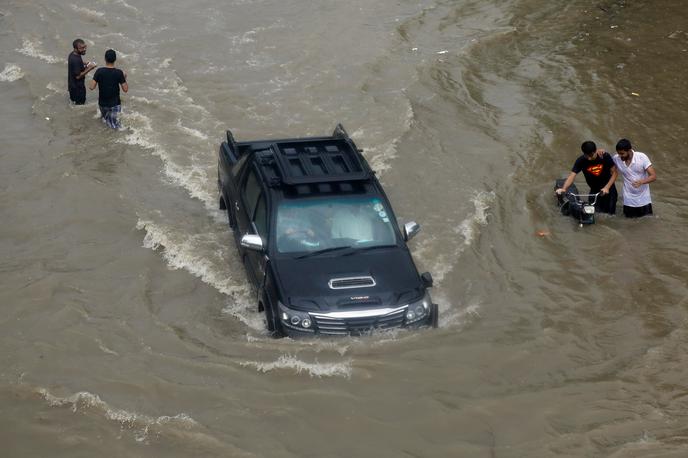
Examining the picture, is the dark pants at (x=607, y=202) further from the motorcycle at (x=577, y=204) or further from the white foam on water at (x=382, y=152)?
the white foam on water at (x=382, y=152)

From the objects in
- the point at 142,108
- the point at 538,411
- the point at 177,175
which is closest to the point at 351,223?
the point at 538,411

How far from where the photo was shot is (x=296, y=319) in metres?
9.22

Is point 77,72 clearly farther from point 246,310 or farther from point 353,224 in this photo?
point 353,224

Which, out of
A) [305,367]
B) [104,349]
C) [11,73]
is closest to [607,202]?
[305,367]

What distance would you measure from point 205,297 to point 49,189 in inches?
166

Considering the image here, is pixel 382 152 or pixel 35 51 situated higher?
pixel 382 152

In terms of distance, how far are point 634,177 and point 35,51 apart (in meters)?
13.7

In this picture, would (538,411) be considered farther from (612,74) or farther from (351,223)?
(612,74)

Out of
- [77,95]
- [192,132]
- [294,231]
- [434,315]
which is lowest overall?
[192,132]

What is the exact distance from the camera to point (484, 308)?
10492mm

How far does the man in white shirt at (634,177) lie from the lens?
39.7ft

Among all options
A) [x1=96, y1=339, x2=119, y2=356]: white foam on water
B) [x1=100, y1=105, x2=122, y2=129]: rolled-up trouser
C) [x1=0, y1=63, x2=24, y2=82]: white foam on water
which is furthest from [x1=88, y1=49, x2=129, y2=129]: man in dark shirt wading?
[x1=96, y1=339, x2=119, y2=356]: white foam on water

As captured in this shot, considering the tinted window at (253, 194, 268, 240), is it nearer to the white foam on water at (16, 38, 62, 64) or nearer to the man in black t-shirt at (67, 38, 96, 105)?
the man in black t-shirt at (67, 38, 96, 105)

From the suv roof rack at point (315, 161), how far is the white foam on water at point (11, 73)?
932cm
